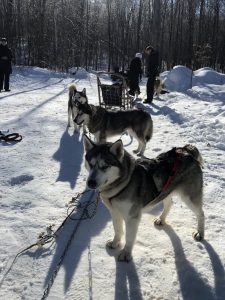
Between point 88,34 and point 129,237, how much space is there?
2941 cm

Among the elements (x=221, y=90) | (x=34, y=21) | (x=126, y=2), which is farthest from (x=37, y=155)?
(x=126, y=2)

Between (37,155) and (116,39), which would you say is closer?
(37,155)

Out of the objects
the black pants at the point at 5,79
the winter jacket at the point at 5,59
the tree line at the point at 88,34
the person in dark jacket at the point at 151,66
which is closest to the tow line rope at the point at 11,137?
the person in dark jacket at the point at 151,66

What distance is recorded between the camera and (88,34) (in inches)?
1196

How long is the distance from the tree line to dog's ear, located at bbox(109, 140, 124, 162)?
2283cm

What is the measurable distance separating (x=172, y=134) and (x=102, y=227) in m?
4.17

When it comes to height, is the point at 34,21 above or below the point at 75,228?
above

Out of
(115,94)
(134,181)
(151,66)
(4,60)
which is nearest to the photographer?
(134,181)

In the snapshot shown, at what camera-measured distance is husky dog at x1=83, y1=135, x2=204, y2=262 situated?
2861 mm

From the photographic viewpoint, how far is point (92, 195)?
179 inches

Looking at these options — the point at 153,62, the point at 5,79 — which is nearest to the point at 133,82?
the point at 153,62

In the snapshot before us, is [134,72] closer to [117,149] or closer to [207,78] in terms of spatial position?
[207,78]

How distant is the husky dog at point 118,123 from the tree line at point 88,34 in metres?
19.4

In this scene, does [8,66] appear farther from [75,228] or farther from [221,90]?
[75,228]
